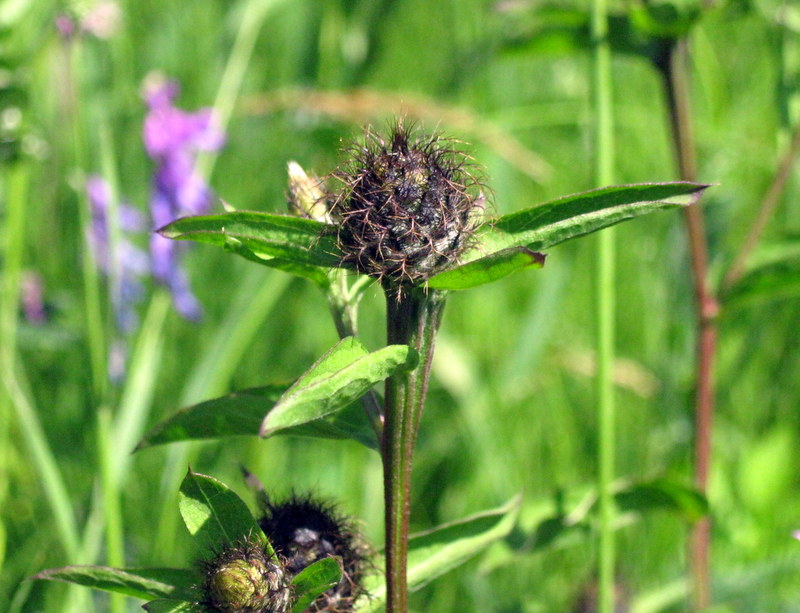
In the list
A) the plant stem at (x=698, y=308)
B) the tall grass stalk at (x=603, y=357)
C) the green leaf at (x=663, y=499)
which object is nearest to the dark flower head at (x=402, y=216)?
the tall grass stalk at (x=603, y=357)

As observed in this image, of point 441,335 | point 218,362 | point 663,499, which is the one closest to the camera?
point 663,499

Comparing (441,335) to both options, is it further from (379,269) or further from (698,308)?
(379,269)

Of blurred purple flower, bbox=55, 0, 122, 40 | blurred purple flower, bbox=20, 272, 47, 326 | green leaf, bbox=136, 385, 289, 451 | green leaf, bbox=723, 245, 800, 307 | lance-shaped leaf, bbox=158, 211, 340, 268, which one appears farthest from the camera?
blurred purple flower, bbox=20, 272, 47, 326

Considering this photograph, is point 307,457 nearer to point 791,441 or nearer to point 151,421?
point 151,421

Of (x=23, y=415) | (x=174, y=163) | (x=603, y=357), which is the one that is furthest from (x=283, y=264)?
(x=174, y=163)

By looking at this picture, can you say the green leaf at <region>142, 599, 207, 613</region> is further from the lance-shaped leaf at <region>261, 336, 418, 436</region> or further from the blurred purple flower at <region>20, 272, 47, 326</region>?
the blurred purple flower at <region>20, 272, 47, 326</region>

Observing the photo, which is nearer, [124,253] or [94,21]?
[94,21]

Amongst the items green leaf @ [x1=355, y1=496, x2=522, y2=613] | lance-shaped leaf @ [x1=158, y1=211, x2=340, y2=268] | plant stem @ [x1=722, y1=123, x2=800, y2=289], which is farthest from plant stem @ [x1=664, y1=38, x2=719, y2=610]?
lance-shaped leaf @ [x1=158, y1=211, x2=340, y2=268]
